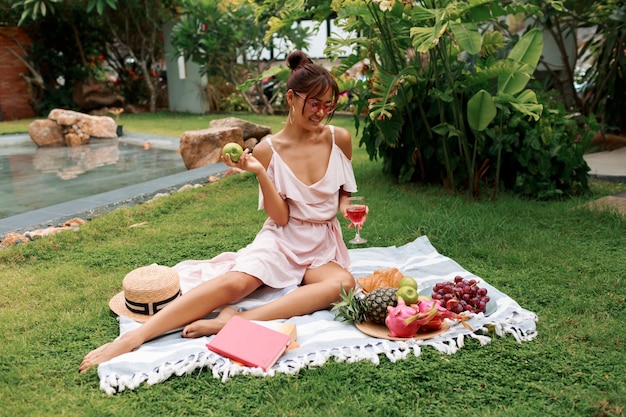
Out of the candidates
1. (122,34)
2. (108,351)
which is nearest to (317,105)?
(108,351)

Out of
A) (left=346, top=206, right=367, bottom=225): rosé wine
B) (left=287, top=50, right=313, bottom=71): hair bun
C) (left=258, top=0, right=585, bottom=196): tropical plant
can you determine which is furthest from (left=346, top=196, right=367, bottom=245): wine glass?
(left=258, top=0, right=585, bottom=196): tropical plant

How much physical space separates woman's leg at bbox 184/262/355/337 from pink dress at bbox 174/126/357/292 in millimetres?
122

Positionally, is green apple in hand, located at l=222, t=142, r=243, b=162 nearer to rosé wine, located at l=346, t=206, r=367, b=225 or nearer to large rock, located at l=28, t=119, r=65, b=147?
rosé wine, located at l=346, t=206, r=367, b=225

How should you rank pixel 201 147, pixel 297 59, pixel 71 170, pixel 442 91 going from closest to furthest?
pixel 297 59
pixel 442 91
pixel 201 147
pixel 71 170

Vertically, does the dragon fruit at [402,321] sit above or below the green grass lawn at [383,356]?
above

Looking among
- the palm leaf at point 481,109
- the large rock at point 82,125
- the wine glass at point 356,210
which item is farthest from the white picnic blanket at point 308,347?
the large rock at point 82,125

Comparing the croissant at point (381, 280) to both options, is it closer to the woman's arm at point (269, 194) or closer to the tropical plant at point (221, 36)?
the woman's arm at point (269, 194)

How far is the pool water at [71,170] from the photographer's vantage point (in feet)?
23.0

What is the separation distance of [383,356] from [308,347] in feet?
1.16

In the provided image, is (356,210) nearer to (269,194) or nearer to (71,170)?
(269,194)

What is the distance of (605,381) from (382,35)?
3827 mm

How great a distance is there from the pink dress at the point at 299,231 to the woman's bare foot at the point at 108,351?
2.35 feet

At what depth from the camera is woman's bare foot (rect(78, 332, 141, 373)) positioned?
260cm

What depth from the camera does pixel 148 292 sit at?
302 centimetres
